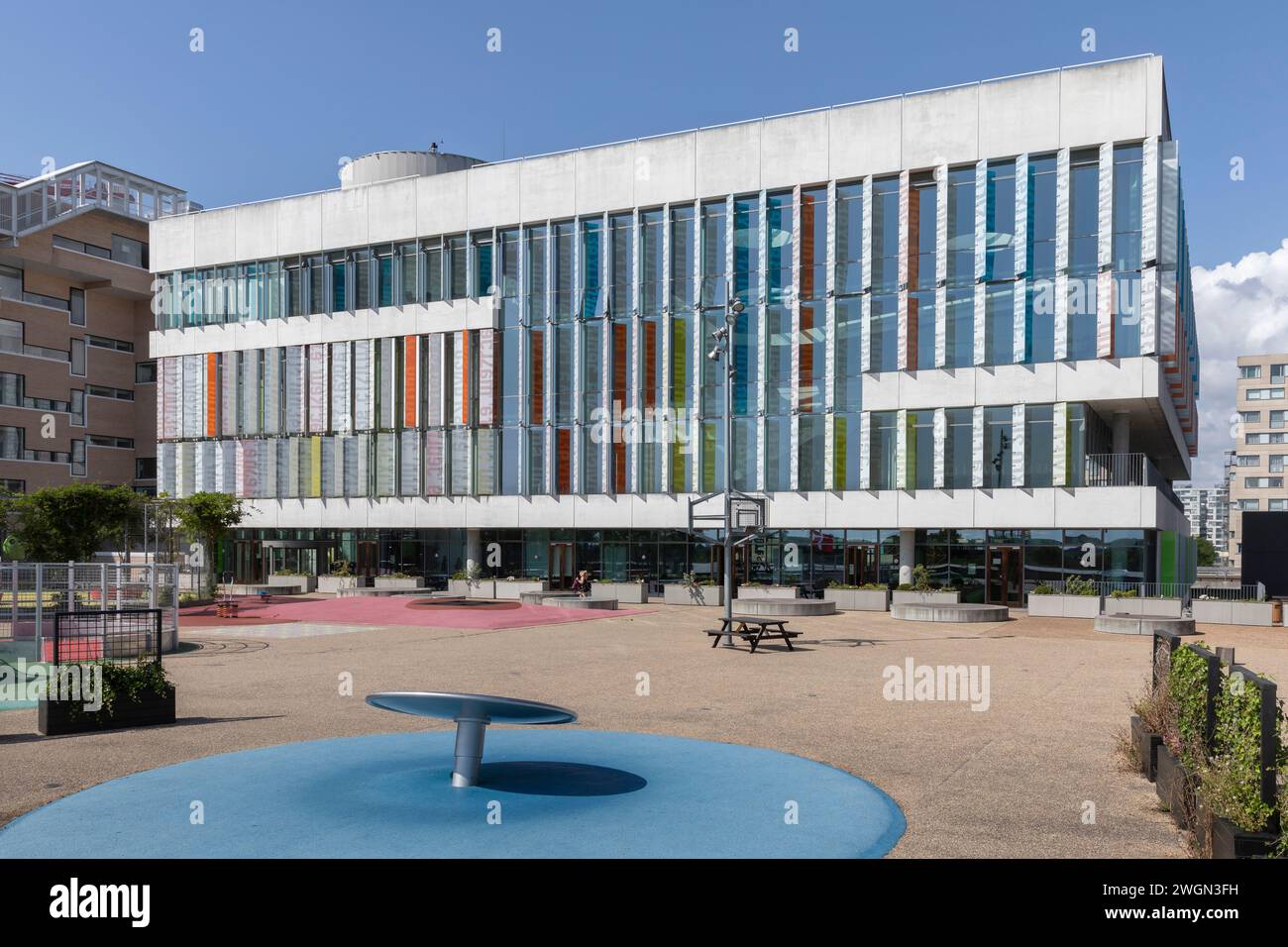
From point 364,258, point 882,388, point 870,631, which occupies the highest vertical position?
point 364,258

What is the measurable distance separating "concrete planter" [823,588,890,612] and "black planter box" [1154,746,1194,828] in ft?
102

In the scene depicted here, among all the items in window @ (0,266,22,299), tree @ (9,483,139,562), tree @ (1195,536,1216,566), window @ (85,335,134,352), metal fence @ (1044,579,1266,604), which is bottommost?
tree @ (1195,536,1216,566)

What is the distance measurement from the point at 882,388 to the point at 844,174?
964 cm

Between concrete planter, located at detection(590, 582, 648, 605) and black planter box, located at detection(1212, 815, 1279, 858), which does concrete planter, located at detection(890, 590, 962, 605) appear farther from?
black planter box, located at detection(1212, 815, 1279, 858)

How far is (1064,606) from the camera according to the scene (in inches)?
1501

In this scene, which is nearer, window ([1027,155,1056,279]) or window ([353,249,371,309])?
window ([1027,155,1056,279])

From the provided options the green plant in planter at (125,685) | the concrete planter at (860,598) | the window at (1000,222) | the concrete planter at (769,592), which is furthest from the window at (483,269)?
the green plant in planter at (125,685)

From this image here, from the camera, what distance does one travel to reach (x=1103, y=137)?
133 ft

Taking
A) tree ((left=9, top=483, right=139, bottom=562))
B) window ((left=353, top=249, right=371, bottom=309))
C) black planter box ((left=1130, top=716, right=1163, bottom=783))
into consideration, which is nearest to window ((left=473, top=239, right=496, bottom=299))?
window ((left=353, top=249, right=371, bottom=309))

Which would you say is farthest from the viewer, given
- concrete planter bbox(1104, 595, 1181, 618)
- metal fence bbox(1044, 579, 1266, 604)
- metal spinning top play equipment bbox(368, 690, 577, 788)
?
metal fence bbox(1044, 579, 1266, 604)

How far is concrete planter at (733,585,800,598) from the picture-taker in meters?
42.8

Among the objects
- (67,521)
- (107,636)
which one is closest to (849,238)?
(67,521)
